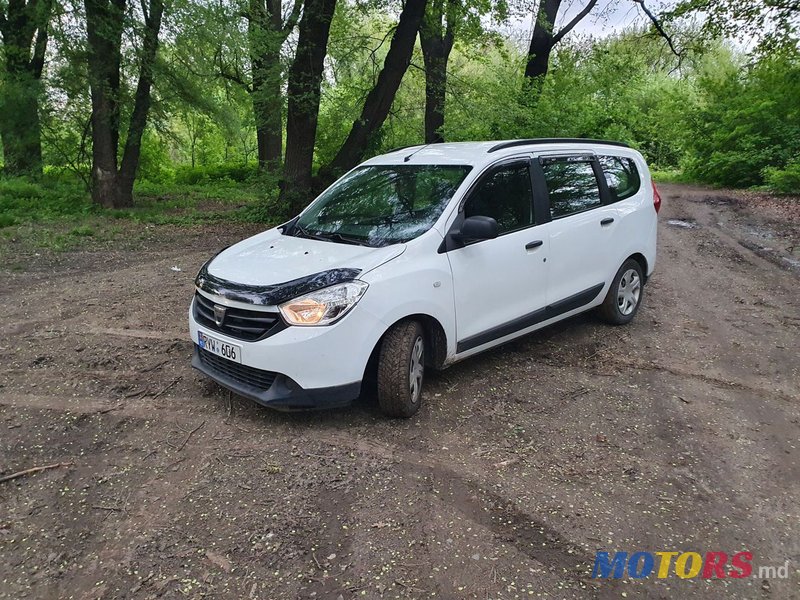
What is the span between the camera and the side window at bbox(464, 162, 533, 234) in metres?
4.60

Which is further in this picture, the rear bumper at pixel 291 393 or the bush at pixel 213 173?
the bush at pixel 213 173

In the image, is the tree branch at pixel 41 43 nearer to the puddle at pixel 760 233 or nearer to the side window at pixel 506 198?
the side window at pixel 506 198

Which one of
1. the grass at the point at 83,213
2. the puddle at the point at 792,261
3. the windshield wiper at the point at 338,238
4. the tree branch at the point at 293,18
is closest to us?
the windshield wiper at the point at 338,238

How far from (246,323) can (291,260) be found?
57 centimetres

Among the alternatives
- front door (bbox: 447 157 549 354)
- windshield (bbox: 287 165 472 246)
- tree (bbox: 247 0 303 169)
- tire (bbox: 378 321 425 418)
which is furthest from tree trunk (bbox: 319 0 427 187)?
tire (bbox: 378 321 425 418)

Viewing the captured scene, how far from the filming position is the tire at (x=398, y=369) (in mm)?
3914

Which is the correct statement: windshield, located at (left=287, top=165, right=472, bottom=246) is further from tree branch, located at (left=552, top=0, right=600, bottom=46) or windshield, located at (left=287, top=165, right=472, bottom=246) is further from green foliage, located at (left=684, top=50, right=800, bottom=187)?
green foliage, located at (left=684, top=50, right=800, bottom=187)

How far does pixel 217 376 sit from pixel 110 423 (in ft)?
2.53

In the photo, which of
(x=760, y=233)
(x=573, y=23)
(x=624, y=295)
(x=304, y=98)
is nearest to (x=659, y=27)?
(x=573, y=23)

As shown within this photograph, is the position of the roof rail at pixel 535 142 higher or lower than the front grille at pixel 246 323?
higher

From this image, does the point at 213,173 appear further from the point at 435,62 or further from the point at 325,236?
the point at 325,236

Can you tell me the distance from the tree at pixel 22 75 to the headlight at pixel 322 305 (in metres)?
11.8

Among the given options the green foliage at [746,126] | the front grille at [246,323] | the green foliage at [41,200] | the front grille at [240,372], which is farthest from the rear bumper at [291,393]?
the green foliage at [746,126]

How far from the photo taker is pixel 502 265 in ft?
15.1
